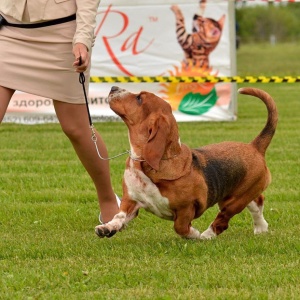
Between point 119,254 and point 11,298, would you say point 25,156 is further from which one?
point 11,298

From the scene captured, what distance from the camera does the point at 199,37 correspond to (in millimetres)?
14570

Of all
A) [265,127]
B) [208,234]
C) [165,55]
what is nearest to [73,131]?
[208,234]

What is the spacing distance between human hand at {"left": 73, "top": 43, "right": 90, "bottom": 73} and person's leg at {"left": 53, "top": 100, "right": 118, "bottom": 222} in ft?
1.51

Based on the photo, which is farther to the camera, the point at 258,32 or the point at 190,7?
the point at 258,32

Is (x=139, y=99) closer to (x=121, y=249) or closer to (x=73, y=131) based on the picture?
(x=73, y=131)

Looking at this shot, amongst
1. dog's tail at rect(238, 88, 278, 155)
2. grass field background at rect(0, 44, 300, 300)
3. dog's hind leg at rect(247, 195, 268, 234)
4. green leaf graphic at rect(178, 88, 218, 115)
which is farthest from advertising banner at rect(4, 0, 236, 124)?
dog's hind leg at rect(247, 195, 268, 234)

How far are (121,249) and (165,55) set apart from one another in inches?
352

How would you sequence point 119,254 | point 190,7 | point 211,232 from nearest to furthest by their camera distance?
1. point 119,254
2. point 211,232
3. point 190,7

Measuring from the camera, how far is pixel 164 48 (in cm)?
1473

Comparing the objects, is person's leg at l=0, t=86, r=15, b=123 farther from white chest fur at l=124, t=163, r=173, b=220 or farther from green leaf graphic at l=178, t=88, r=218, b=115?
green leaf graphic at l=178, t=88, r=218, b=115

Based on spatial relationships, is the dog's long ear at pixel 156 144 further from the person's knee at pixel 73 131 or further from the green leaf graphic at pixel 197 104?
the green leaf graphic at pixel 197 104

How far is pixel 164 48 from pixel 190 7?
2.48ft

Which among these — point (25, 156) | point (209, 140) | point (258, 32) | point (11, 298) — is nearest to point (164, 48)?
point (209, 140)

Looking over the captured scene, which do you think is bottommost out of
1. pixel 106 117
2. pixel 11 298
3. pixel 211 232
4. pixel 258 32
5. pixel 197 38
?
pixel 258 32
